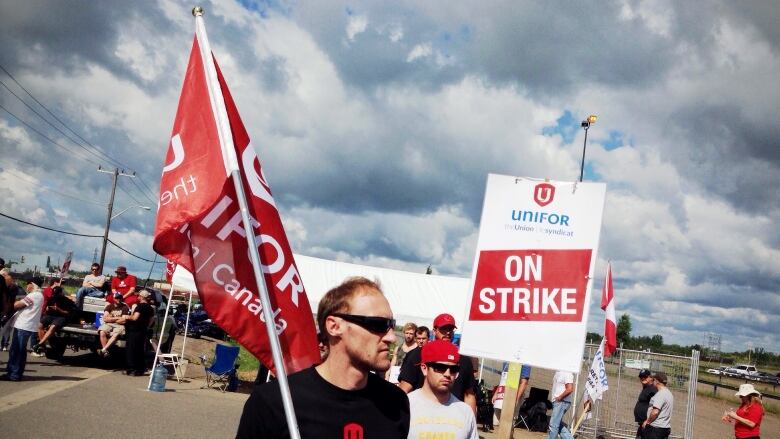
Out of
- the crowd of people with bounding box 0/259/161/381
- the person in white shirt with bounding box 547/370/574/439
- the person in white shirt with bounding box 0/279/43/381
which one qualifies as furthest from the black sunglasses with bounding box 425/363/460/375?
the crowd of people with bounding box 0/259/161/381

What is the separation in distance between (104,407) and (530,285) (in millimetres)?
7472

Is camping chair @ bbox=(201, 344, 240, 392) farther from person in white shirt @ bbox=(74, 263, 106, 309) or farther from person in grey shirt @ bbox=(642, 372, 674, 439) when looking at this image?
person in grey shirt @ bbox=(642, 372, 674, 439)

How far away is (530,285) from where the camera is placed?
5.55 m

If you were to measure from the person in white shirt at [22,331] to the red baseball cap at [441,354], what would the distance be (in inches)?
364

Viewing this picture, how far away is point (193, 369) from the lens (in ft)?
57.7

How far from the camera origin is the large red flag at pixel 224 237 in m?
3.05

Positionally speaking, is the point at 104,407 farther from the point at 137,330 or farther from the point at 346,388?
the point at 346,388

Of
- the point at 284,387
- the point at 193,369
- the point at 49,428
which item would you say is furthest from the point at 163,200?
the point at 193,369

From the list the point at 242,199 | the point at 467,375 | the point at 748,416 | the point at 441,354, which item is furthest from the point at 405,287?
the point at 242,199

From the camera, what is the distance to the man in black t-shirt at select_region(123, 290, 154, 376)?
13.3 m

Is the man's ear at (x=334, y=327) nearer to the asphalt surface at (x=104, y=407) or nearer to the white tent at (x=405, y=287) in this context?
the asphalt surface at (x=104, y=407)

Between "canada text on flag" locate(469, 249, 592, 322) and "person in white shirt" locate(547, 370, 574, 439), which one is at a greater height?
"canada text on flag" locate(469, 249, 592, 322)

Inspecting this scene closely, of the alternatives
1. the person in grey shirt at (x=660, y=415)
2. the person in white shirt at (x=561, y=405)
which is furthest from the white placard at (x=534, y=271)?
the person in white shirt at (x=561, y=405)

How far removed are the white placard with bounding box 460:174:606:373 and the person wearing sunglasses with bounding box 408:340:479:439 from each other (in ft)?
4.09
